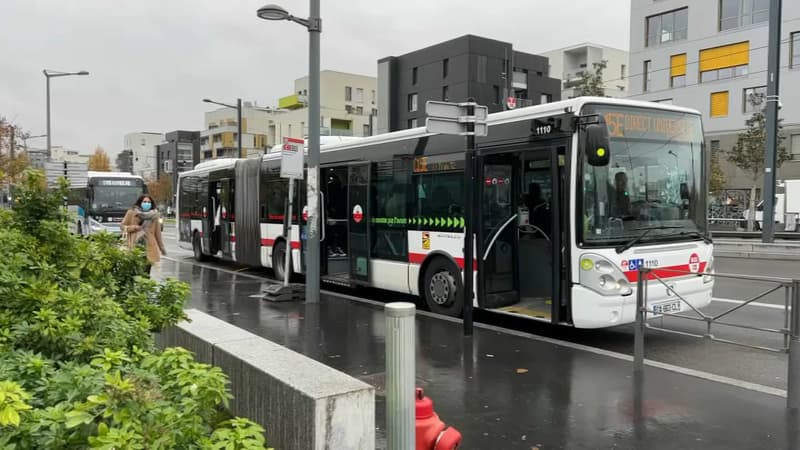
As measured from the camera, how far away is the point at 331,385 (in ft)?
11.0

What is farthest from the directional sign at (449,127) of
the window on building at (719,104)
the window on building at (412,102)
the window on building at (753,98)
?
the window on building at (412,102)

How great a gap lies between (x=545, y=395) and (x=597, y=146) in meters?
2.79

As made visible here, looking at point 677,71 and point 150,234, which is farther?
point 677,71

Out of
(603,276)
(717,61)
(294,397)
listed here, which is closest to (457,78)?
(717,61)

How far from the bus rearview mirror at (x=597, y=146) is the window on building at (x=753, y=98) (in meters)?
34.5

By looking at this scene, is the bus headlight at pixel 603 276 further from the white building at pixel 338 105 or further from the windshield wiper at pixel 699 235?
the white building at pixel 338 105

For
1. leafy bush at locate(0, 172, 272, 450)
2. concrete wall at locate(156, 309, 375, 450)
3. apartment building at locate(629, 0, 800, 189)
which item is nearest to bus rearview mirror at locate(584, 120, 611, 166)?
concrete wall at locate(156, 309, 375, 450)

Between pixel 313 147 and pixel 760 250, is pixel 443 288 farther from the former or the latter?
pixel 760 250

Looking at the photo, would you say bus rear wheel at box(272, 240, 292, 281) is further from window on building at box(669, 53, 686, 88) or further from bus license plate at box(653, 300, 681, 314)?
window on building at box(669, 53, 686, 88)

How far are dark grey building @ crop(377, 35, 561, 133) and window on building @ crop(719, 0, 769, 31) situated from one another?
18668mm

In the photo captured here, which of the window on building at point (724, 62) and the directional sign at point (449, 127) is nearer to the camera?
the directional sign at point (449, 127)

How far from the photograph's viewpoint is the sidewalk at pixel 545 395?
183 inches

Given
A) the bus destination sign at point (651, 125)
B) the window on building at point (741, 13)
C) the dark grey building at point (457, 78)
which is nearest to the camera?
the bus destination sign at point (651, 125)

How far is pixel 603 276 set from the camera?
716 centimetres
